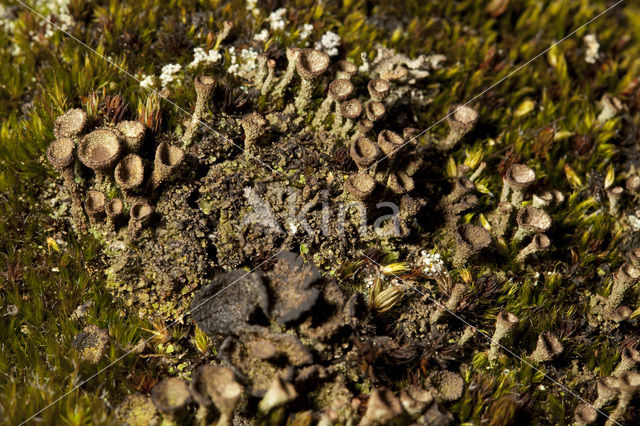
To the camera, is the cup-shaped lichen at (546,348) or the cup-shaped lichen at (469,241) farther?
the cup-shaped lichen at (469,241)

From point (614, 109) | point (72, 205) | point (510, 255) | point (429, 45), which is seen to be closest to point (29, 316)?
point (72, 205)

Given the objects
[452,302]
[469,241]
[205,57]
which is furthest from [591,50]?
[205,57]

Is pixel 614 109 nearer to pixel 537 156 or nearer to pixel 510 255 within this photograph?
pixel 537 156

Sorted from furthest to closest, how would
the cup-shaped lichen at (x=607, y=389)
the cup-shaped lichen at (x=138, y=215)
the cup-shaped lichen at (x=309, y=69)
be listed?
the cup-shaped lichen at (x=309, y=69) → the cup-shaped lichen at (x=138, y=215) → the cup-shaped lichen at (x=607, y=389)

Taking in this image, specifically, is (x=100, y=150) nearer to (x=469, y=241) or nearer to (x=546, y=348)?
(x=469, y=241)

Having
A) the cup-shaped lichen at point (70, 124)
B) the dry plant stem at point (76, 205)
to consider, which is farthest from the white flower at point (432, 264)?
the cup-shaped lichen at point (70, 124)

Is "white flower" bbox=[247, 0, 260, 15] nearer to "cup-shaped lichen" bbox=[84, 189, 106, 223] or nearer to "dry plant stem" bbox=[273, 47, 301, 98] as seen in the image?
"dry plant stem" bbox=[273, 47, 301, 98]

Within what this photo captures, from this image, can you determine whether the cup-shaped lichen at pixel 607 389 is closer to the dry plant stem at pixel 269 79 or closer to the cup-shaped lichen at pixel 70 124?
the dry plant stem at pixel 269 79
